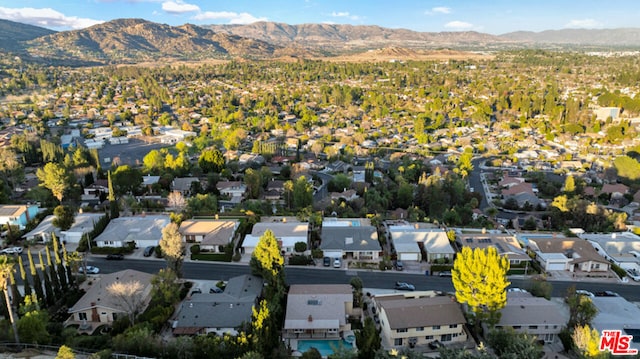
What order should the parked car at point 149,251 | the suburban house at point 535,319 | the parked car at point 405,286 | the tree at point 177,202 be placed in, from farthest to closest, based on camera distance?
the tree at point 177,202 → the parked car at point 149,251 → the parked car at point 405,286 → the suburban house at point 535,319

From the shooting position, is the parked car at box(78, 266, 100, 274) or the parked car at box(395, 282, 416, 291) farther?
the parked car at box(78, 266, 100, 274)

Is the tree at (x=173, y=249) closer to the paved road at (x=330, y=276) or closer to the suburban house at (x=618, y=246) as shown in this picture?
the paved road at (x=330, y=276)

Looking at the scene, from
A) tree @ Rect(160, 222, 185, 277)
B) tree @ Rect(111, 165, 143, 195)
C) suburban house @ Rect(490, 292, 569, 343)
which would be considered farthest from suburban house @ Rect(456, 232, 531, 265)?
tree @ Rect(111, 165, 143, 195)

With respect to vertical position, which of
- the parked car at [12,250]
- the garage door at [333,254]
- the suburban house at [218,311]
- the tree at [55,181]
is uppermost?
the tree at [55,181]

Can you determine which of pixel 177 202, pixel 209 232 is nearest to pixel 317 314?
pixel 209 232

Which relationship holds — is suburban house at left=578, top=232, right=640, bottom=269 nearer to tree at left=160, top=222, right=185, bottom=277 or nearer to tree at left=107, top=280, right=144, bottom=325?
tree at left=160, top=222, right=185, bottom=277

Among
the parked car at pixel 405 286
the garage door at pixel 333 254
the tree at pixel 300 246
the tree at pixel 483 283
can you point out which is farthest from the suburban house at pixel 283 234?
the tree at pixel 483 283
